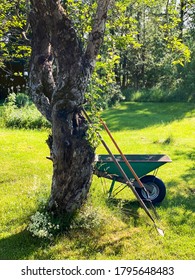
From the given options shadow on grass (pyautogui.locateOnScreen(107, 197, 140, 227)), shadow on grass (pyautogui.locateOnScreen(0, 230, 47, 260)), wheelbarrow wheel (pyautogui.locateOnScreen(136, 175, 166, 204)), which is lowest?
shadow on grass (pyautogui.locateOnScreen(0, 230, 47, 260))

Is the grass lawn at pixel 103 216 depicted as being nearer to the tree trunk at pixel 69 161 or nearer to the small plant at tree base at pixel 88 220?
the small plant at tree base at pixel 88 220

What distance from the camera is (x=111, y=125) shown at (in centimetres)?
991

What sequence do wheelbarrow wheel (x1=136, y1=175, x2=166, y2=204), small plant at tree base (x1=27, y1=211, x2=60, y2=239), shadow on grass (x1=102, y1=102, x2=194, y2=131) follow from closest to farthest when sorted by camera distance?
small plant at tree base (x1=27, y1=211, x2=60, y2=239), wheelbarrow wheel (x1=136, y1=175, x2=166, y2=204), shadow on grass (x1=102, y1=102, x2=194, y2=131)

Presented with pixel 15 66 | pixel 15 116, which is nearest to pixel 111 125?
pixel 15 116

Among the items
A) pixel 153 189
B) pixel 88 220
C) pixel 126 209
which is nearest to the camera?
pixel 88 220

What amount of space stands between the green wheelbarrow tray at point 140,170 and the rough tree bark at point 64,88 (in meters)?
0.49

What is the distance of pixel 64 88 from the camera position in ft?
10.1

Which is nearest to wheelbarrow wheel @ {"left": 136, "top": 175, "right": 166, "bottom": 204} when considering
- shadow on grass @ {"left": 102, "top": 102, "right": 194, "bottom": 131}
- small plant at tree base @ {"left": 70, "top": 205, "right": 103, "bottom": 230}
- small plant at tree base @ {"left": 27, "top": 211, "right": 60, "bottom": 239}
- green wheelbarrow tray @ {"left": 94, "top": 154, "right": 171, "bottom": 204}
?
green wheelbarrow tray @ {"left": 94, "top": 154, "right": 171, "bottom": 204}

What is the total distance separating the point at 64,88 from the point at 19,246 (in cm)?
170

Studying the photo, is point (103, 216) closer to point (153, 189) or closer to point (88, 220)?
point (88, 220)

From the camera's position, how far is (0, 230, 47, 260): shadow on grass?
303 centimetres

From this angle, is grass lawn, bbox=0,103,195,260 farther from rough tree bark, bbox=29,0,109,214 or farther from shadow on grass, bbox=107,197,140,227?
rough tree bark, bbox=29,0,109,214

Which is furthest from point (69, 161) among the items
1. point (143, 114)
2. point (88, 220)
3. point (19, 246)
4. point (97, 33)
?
point (143, 114)

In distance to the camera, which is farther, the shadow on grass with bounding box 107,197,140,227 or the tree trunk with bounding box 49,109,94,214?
the shadow on grass with bounding box 107,197,140,227
